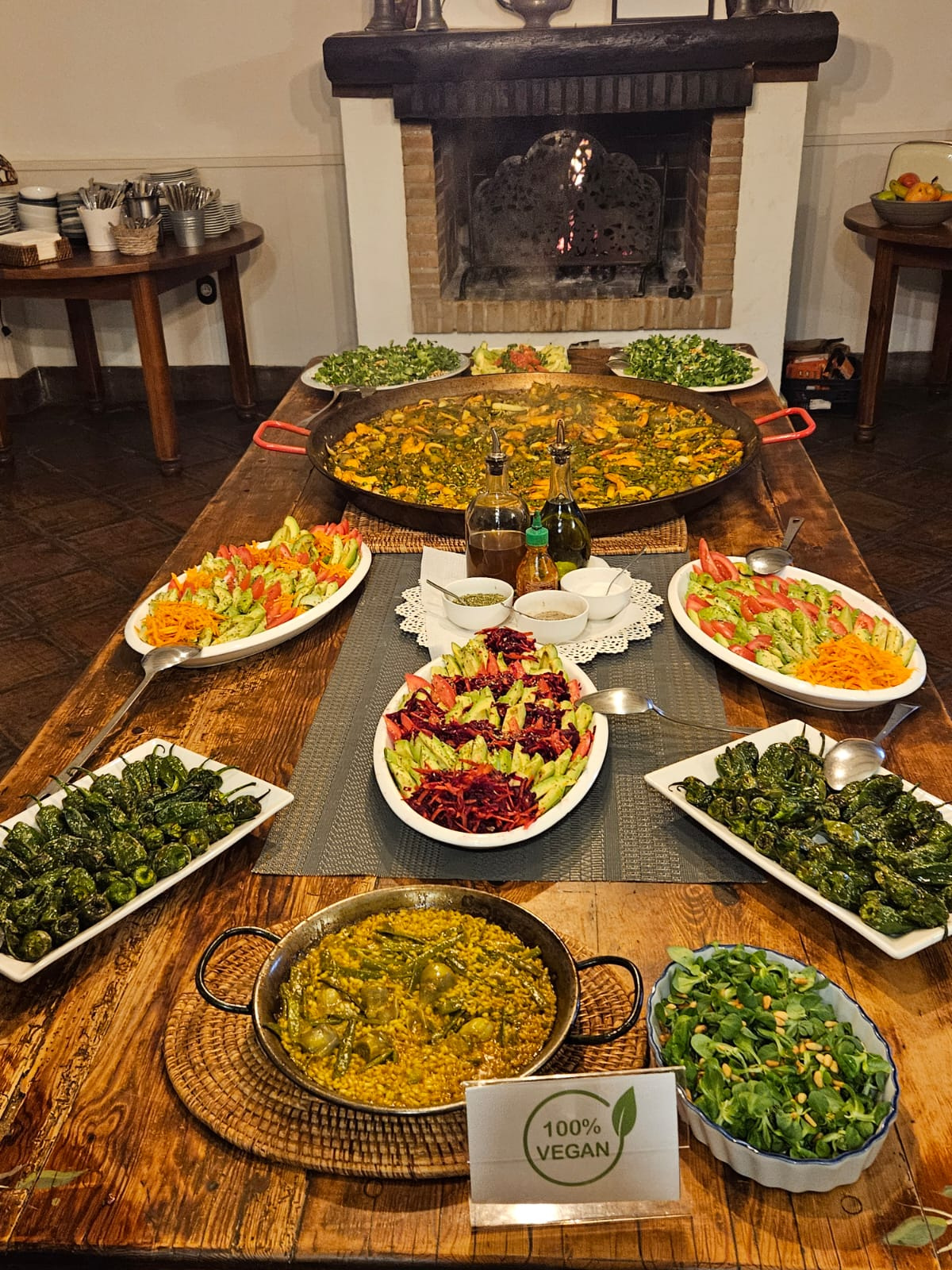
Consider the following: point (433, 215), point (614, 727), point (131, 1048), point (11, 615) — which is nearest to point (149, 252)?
point (433, 215)

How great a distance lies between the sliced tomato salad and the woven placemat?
0.61 feet

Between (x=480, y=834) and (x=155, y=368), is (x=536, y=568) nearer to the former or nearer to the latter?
(x=480, y=834)

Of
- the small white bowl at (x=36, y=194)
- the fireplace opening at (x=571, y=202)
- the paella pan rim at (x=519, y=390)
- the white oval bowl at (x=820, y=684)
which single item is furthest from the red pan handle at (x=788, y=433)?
the small white bowl at (x=36, y=194)

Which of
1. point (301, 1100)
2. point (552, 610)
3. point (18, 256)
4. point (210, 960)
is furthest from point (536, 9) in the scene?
point (301, 1100)

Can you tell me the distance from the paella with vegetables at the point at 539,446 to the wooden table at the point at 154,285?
1928 millimetres

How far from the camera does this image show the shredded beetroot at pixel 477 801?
1.41 meters

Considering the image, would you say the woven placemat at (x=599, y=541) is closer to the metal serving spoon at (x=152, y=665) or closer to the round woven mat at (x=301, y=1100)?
the metal serving spoon at (x=152, y=665)

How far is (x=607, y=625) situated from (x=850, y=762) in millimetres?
561

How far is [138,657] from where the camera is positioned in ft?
6.25

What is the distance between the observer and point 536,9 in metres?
4.46

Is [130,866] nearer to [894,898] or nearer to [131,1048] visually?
[131,1048]

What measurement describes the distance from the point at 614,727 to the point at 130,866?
739mm

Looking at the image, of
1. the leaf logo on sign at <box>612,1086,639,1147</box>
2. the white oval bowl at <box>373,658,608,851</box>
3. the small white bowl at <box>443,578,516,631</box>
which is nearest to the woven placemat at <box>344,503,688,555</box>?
the small white bowl at <box>443,578,516,631</box>

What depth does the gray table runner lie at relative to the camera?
1406 mm
